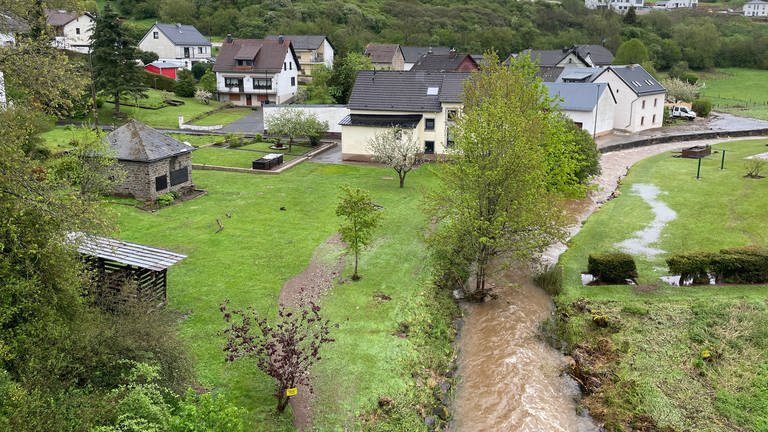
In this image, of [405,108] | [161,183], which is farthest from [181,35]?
[161,183]

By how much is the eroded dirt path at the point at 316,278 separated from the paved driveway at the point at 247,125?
100ft

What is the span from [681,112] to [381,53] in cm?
4261

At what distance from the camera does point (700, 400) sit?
56.5ft

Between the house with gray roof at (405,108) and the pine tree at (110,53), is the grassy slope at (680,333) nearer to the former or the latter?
the house with gray roof at (405,108)

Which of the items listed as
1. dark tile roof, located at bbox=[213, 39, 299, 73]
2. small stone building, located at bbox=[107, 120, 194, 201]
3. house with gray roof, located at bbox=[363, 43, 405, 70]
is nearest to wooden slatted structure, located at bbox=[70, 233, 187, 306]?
small stone building, located at bbox=[107, 120, 194, 201]

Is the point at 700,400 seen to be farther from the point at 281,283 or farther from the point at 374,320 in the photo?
the point at 281,283

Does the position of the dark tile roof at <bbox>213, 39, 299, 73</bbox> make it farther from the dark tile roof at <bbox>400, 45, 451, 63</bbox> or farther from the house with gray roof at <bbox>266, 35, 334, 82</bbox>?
the dark tile roof at <bbox>400, 45, 451, 63</bbox>

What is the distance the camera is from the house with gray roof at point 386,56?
90938mm

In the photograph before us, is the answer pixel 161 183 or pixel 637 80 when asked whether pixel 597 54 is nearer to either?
pixel 637 80

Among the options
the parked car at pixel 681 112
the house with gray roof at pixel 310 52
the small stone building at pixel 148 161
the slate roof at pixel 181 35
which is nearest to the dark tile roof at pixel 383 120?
the small stone building at pixel 148 161

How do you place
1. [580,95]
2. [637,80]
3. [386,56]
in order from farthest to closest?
1. [386,56]
2. [637,80]
3. [580,95]

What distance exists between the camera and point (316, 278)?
24062 millimetres

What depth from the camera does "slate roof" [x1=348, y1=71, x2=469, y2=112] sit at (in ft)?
153

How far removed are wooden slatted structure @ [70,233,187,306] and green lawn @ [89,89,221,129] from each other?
129ft
